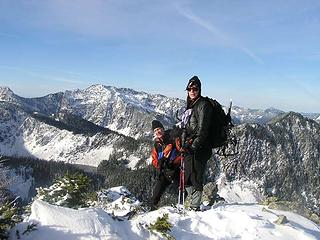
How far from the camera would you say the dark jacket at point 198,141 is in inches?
462

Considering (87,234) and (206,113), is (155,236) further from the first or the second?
(206,113)

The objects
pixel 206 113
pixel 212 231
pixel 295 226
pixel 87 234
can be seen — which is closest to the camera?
pixel 87 234

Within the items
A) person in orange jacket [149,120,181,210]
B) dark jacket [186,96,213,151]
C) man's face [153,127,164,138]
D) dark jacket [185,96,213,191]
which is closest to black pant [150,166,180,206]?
person in orange jacket [149,120,181,210]

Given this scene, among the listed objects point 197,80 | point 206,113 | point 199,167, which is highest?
point 197,80

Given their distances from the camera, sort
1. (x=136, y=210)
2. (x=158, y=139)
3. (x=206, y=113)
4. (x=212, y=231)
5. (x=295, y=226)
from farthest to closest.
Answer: (x=158, y=139), (x=136, y=210), (x=206, y=113), (x=295, y=226), (x=212, y=231)

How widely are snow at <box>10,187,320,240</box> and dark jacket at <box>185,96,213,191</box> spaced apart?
1394 millimetres

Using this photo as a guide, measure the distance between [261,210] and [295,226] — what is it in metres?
1.31

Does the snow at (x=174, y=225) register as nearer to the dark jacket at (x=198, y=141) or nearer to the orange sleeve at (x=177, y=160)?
the dark jacket at (x=198, y=141)

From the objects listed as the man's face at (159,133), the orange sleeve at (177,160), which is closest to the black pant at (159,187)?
the orange sleeve at (177,160)

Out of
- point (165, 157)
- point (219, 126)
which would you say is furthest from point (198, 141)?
point (165, 157)

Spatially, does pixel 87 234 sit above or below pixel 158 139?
below

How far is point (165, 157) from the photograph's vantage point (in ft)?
44.2

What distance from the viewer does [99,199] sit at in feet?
45.9

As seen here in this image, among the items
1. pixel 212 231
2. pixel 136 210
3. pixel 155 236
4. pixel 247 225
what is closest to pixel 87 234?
pixel 155 236
